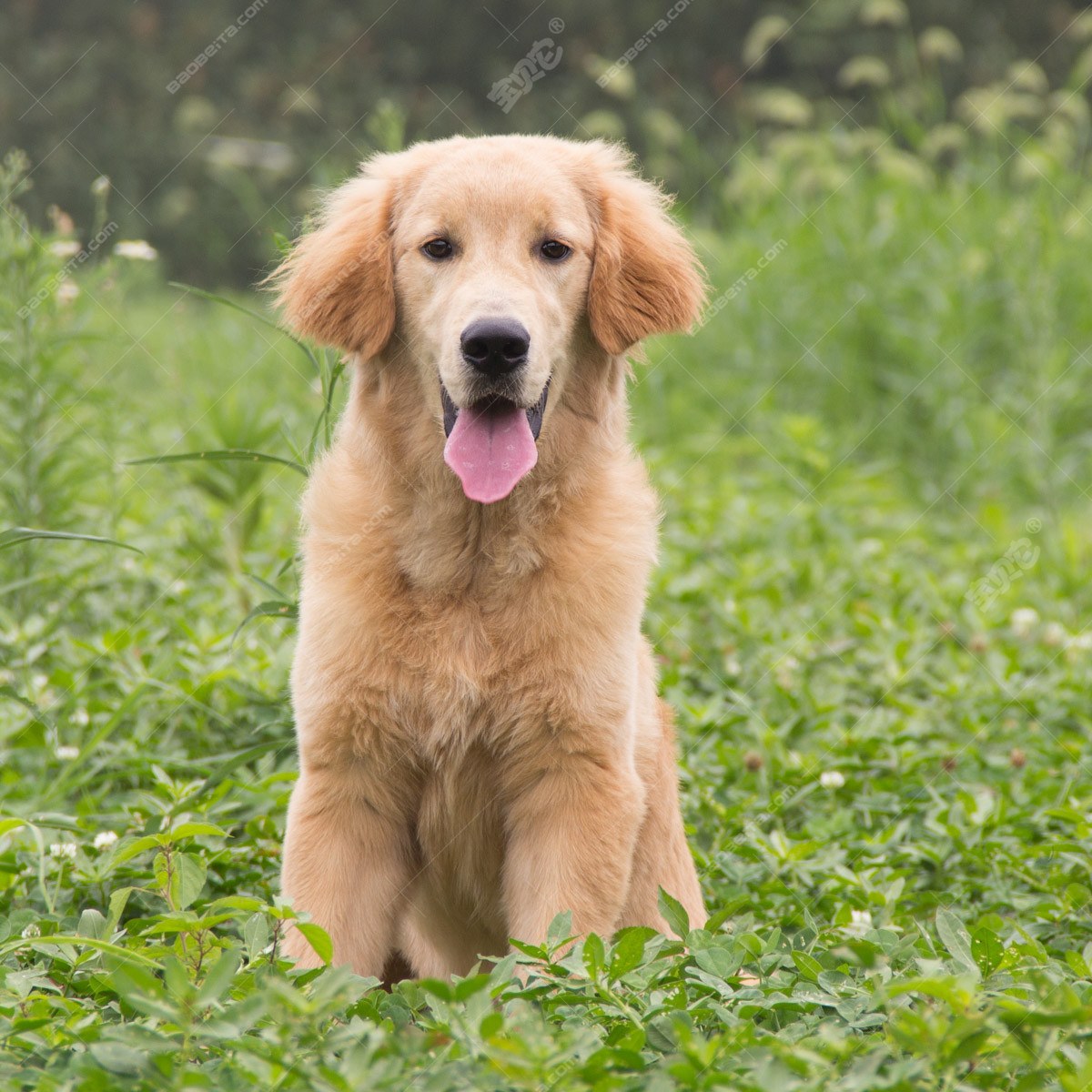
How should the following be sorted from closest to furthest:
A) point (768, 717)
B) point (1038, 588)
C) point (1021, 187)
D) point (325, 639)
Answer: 1. point (325, 639)
2. point (768, 717)
3. point (1038, 588)
4. point (1021, 187)

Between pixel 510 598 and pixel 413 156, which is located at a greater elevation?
pixel 413 156

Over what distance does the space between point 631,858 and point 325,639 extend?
0.77 m

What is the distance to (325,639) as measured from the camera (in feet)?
8.93

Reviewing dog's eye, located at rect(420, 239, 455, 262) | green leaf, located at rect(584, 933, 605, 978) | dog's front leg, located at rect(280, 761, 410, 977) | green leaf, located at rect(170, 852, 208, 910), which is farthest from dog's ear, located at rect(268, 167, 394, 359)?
green leaf, located at rect(584, 933, 605, 978)

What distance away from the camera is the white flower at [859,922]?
293 centimetres

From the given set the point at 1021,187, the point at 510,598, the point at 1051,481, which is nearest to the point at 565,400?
the point at 510,598

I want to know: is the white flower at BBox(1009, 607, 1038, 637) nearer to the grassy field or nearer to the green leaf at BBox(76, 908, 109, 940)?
the grassy field

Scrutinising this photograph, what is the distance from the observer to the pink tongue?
279 centimetres

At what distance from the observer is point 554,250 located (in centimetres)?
300

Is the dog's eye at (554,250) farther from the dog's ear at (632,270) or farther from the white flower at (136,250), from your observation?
the white flower at (136,250)

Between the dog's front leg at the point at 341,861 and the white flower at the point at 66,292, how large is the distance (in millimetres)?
1960

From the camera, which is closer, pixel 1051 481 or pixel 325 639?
pixel 325 639

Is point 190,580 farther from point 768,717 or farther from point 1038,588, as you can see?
point 1038,588

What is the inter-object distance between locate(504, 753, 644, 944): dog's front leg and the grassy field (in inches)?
3.9
